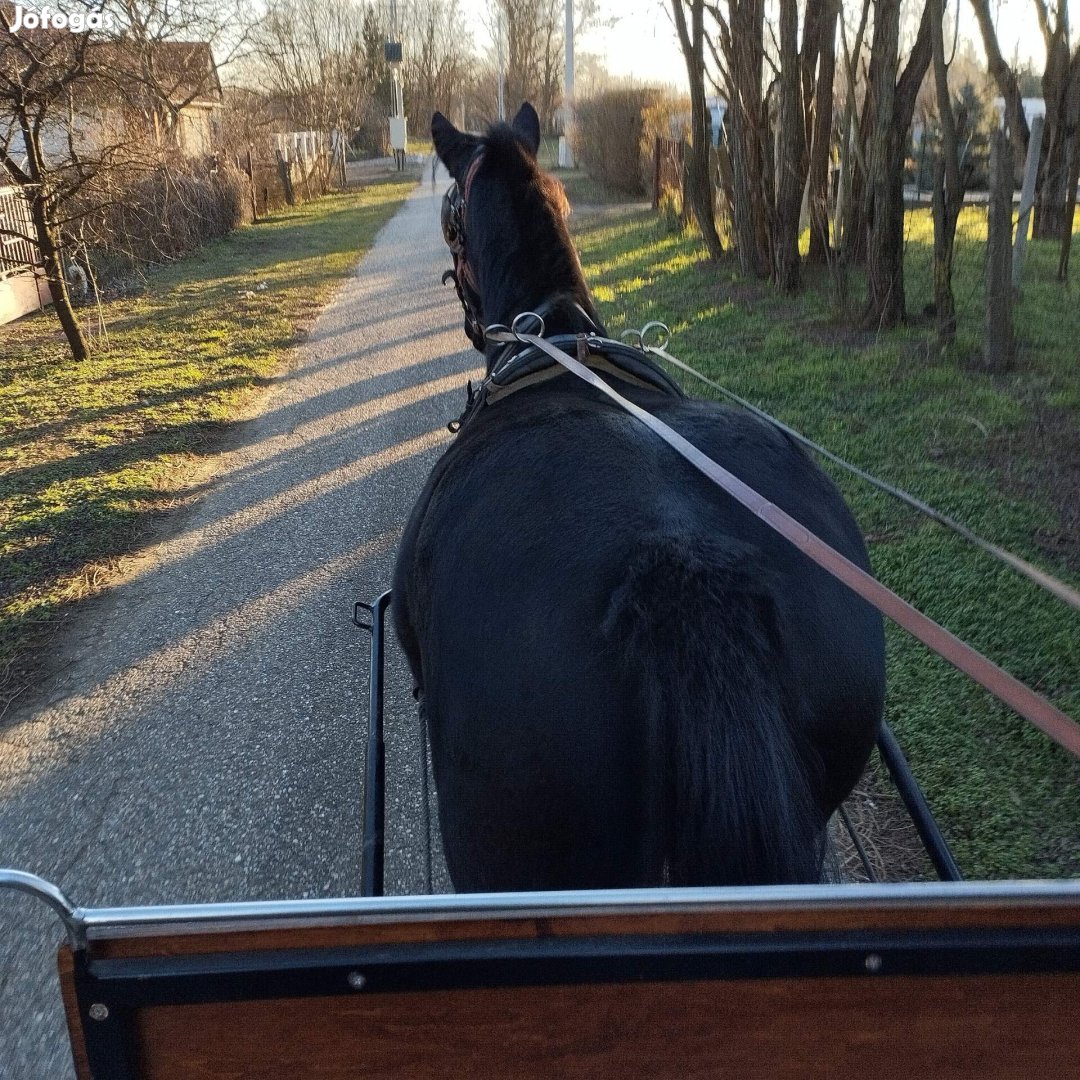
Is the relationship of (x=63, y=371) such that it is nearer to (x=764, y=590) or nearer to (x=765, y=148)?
(x=765, y=148)

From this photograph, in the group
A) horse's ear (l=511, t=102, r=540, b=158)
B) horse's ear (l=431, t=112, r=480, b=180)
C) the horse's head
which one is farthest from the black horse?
horse's ear (l=511, t=102, r=540, b=158)

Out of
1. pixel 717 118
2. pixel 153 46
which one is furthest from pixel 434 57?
pixel 153 46

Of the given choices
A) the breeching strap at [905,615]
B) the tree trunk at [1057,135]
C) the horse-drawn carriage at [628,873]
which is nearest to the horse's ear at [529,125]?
the horse-drawn carriage at [628,873]

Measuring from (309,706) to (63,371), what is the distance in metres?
7.00

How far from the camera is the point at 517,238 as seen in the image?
312cm

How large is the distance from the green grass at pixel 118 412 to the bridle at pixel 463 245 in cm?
250

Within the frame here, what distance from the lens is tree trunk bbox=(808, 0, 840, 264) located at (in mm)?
9875

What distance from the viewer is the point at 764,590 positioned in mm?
1433

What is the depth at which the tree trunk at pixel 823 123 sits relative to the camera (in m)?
9.88

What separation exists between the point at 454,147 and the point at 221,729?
2.48m

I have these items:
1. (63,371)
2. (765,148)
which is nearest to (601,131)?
(765,148)

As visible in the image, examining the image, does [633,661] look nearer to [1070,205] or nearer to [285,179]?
[1070,205]

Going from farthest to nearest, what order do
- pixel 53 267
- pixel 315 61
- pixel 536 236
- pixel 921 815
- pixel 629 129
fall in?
1. pixel 315 61
2. pixel 629 129
3. pixel 53 267
4. pixel 536 236
5. pixel 921 815

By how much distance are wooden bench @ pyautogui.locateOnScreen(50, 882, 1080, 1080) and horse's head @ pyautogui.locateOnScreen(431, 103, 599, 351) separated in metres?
2.15
